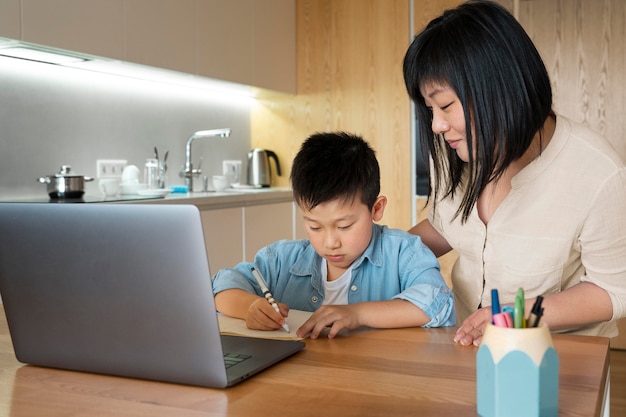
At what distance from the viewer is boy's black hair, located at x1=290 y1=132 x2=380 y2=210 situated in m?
1.44

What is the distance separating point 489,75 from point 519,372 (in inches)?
27.0

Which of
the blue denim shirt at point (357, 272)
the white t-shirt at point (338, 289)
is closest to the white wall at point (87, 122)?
the blue denim shirt at point (357, 272)

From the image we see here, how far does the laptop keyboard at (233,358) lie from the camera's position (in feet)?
3.16

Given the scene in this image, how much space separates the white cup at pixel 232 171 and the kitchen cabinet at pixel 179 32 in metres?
0.53

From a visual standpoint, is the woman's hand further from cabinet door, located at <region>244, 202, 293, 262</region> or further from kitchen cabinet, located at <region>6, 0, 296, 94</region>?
cabinet door, located at <region>244, 202, 293, 262</region>

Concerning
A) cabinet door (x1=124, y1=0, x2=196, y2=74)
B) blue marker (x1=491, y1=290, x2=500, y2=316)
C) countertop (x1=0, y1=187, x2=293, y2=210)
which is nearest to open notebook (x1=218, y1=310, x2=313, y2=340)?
blue marker (x1=491, y1=290, x2=500, y2=316)

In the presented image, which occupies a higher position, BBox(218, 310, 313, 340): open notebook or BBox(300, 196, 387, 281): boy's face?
BBox(300, 196, 387, 281): boy's face

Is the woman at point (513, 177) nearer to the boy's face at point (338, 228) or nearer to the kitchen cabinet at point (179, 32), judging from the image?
the boy's face at point (338, 228)

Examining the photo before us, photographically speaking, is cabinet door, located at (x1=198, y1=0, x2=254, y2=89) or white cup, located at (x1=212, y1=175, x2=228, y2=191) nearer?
cabinet door, located at (x1=198, y1=0, x2=254, y2=89)

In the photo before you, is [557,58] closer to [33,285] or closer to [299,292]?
[299,292]

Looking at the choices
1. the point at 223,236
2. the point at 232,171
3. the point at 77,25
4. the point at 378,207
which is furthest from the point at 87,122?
the point at 378,207

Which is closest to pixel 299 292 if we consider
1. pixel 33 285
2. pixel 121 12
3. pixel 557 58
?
pixel 33 285

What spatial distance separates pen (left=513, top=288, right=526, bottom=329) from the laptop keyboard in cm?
40

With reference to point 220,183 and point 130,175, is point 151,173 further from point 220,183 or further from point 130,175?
point 220,183
